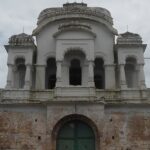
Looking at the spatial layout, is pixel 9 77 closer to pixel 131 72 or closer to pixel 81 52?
pixel 81 52

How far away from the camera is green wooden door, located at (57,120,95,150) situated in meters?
19.0

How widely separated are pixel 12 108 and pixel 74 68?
15.0 ft

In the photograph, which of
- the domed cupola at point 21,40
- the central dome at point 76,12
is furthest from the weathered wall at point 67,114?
the central dome at point 76,12

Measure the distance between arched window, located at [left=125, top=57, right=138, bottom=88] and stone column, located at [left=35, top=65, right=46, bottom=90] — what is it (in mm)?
4778

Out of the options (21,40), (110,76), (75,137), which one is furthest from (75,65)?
(75,137)

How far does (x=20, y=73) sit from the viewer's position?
72.0ft

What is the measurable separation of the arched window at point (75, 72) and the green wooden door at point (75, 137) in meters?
3.40

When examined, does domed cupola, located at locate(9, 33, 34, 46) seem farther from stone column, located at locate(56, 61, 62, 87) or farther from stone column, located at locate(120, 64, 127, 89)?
stone column, located at locate(120, 64, 127, 89)

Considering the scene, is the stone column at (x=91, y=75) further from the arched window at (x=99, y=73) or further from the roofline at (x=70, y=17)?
the roofline at (x=70, y=17)

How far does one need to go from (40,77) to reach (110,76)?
3.89 metres

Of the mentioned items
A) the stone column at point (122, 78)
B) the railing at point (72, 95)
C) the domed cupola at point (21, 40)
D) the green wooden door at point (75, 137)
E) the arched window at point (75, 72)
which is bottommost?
the green wooden door at point (75, 137)

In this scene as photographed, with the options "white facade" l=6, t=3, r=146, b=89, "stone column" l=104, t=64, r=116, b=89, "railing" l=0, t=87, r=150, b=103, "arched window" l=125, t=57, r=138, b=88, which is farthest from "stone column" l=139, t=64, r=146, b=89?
"stone column" l=104, t=64, r=116, b=89

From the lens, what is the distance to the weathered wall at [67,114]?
18.7m

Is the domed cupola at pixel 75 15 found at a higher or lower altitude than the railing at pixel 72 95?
higher
